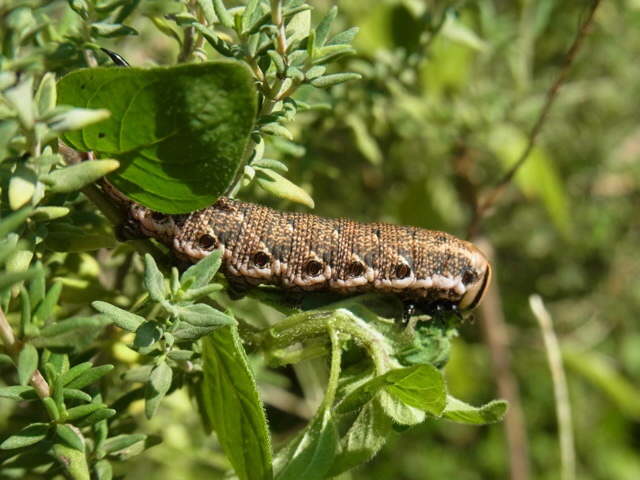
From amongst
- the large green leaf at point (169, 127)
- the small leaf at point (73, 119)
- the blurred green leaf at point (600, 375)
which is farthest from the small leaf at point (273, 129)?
the blurred green leaf at point (600, 375)

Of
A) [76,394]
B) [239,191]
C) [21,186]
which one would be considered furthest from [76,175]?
[239,191]

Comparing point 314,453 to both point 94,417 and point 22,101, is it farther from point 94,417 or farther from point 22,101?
point 22,101

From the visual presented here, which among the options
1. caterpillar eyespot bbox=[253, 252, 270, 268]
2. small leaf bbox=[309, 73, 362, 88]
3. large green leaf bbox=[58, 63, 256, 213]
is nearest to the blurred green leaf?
caterpillar eyespot bbox=[253, 252, 270, 268]

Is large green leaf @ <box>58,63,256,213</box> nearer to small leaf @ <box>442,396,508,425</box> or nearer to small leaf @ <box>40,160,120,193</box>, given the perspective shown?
small leaf @ <box>40,160,120,193</box>

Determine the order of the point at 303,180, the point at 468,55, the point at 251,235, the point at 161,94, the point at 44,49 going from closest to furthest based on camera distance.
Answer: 1. the point at 44,49
2. the point at 161,94
3. the point at 251,235
4. the point at 303,180
5. the point at 468,55

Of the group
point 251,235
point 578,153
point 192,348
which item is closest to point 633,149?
point 578,153

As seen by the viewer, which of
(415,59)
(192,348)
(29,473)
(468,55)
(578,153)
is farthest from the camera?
(578,153)

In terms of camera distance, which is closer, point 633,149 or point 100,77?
point 100,77

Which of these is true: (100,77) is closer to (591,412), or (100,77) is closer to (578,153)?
(578,153)
